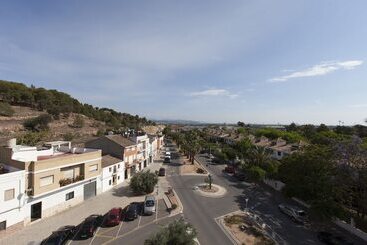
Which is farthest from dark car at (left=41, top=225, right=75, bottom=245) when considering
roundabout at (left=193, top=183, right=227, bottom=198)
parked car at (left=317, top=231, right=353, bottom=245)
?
parked car at (left=317, top=231, right=353, bottom=245)

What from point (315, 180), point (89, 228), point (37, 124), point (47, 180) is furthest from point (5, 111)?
point (315, 180)

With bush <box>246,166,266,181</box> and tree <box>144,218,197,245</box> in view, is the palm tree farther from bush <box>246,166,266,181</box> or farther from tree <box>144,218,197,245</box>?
tree <box>144,218,197,245</box>

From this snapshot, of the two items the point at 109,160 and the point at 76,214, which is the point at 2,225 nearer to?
the point at 76,214

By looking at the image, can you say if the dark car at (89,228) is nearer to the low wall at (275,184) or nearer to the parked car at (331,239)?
the parked car at (331,239)

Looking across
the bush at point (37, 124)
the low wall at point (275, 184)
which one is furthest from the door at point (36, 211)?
the bush at point (37, 124)

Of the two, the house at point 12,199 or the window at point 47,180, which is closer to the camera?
the house at point 12,199

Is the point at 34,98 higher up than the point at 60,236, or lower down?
higher up
